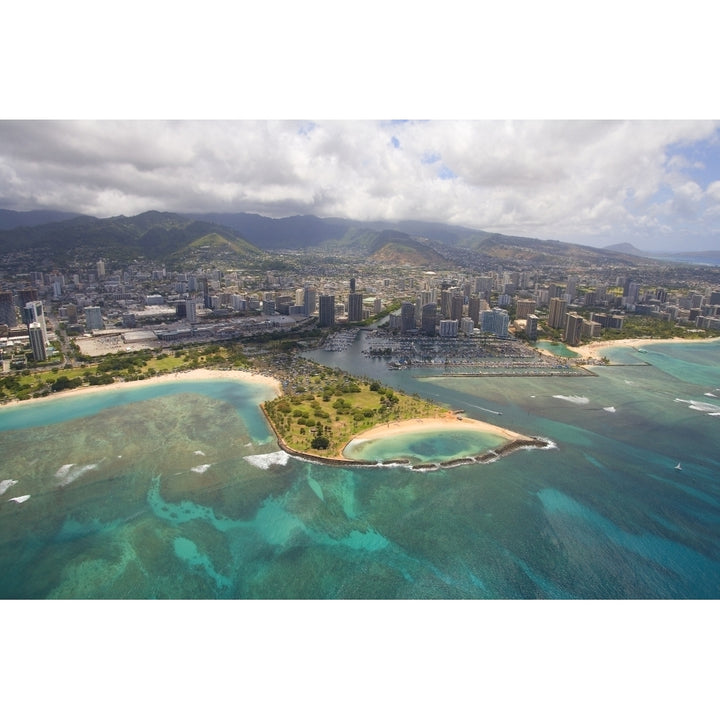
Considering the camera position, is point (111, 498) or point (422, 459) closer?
point (111, 498)

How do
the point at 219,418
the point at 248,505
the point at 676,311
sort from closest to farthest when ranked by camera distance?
the point at 248,505 < the point at 219,418 < the point at 676,311

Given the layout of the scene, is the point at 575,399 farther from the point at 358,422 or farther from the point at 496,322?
the point at 496,322

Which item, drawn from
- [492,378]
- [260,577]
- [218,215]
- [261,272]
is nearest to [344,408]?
[260,577]

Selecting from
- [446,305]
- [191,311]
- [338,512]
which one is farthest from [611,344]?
[191,311]

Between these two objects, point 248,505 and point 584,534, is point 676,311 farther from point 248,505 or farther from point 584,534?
point 248,505

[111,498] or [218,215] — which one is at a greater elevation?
[218,215]

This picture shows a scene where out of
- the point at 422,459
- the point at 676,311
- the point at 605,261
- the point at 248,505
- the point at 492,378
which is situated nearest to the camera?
the point at 248,505
